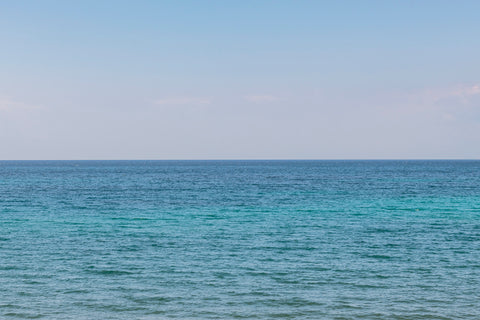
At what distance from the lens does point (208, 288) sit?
25141mm

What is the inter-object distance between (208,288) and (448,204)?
48133mm

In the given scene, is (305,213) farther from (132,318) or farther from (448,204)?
(132,318)

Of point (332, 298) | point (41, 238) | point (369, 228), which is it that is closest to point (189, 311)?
point (332, 298)

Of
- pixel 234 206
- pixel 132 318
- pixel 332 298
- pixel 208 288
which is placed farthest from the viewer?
pixel 234 206

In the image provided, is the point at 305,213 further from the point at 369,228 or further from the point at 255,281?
the point at 255,281

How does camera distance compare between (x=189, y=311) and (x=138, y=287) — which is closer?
(x=189, y=311)

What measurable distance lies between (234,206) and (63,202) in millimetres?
24329

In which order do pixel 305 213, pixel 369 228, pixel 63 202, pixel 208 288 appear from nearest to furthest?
pixel 208 288 → pixel 369 228 → pixel 305 213 → pixel 63 202

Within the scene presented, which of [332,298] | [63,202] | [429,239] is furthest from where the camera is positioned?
[63,202]

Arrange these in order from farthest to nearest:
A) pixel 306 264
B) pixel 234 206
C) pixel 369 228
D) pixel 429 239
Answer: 1. pixel 234 206
2. pixel 369 228
3. pixel 429 239
4. pixel 306 264

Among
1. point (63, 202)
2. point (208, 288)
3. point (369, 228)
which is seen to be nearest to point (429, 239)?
point (369, 228)

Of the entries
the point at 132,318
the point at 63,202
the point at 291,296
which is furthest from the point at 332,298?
the point at 63,202

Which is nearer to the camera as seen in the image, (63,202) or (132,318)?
(132,318)

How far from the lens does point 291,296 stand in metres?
23.7
